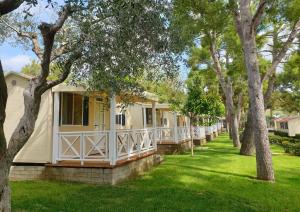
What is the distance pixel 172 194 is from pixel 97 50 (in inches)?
198

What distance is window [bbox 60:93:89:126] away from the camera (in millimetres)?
12389

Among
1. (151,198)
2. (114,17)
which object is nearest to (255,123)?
(151,198)

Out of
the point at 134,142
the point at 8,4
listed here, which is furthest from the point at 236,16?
the point at 8,4

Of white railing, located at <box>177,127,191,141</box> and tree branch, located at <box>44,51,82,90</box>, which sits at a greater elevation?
tree branch, located at <box>44,51,82,90</box>

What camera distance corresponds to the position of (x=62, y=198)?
28.4 feet

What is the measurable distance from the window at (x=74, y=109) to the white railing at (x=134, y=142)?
7.00ft

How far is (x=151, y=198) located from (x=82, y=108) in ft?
20.0

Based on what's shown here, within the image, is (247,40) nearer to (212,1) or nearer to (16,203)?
(212,1)

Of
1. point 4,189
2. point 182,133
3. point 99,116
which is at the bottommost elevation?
point 4,189

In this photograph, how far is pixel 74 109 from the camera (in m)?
13.0

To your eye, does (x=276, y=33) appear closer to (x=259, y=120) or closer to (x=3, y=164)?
(x=259, y=120)

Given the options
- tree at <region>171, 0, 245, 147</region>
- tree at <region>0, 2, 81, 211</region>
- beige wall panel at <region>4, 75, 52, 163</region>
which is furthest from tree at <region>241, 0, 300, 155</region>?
tree at <region>0, 2, 81, 211</region>

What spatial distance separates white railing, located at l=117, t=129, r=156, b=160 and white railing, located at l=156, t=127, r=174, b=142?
6.25 metres

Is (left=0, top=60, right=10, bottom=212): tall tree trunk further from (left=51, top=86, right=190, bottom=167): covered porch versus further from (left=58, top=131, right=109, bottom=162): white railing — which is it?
(left=58, top=131, right=109, bottom=162): white railing
